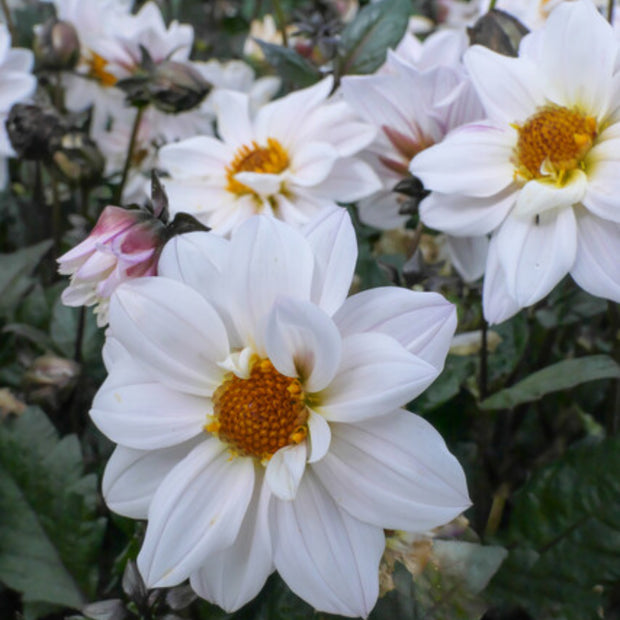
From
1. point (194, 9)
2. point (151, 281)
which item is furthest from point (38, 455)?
point (194, 9)

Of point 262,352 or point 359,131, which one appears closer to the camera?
point 262,352

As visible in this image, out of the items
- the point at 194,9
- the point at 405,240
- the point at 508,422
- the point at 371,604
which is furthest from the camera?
the point at 194,9

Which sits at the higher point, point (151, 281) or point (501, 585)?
point (151, 281)

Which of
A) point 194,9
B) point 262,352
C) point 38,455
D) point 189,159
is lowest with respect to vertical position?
point 194,9

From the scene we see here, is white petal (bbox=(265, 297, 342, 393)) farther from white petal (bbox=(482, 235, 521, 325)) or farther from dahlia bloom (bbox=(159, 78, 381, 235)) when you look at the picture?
dahlia bloom (bbox=(159, 78, 381, 235))

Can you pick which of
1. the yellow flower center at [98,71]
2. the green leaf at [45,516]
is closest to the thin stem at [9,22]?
the yellow flower center at [98,71]

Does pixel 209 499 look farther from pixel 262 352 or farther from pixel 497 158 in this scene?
pixel 497 158
